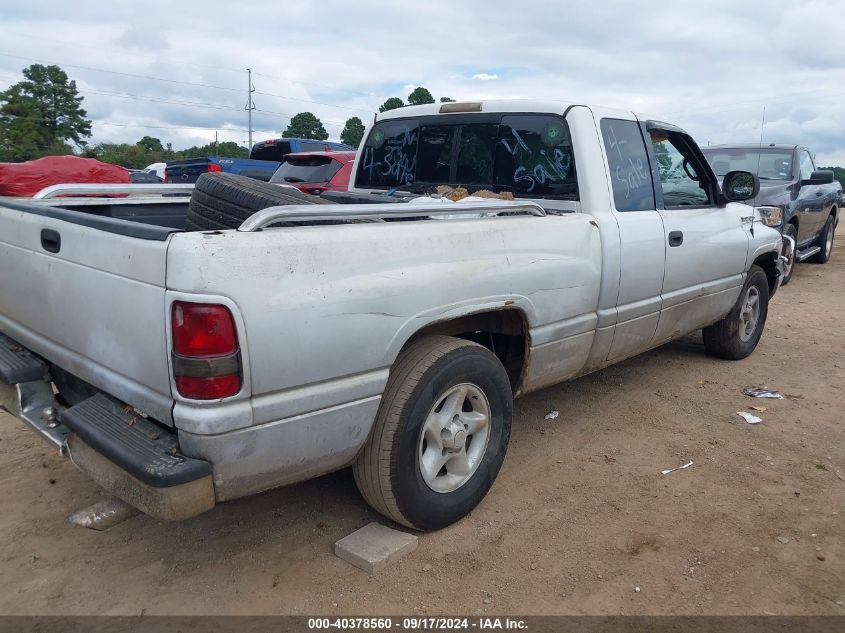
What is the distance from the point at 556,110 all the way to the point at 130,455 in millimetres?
2785

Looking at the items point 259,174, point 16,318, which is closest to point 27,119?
point 259,174

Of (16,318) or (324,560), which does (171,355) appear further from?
(16,318)

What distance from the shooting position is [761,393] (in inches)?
192

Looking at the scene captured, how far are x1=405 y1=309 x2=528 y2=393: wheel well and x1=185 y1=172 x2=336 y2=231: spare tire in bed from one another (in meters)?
0.83

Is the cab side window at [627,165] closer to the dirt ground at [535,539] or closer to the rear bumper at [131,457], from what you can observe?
the dirt ground at [535,539]

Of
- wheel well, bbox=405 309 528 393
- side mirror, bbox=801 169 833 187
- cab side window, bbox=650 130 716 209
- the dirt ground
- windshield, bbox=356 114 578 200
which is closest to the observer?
the dirt ground

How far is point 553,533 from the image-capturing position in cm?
303

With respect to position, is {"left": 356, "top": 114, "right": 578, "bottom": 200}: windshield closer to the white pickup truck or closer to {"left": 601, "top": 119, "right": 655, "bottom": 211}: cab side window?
the white pickup truck

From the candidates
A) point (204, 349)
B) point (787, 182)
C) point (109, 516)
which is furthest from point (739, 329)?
point (109, 516)

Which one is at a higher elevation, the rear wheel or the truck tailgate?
the truck tailgate

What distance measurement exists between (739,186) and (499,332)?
8.43 ft

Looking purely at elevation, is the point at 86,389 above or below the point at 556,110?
below

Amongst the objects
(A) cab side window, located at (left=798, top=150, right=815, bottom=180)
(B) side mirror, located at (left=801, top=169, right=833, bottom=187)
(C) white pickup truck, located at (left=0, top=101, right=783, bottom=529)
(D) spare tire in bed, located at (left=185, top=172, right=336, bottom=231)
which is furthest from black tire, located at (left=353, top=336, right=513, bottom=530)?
(A) cab side window, located at (left=798, top=150, right=815, bottom=180)

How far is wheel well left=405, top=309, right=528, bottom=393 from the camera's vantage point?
3072mm
